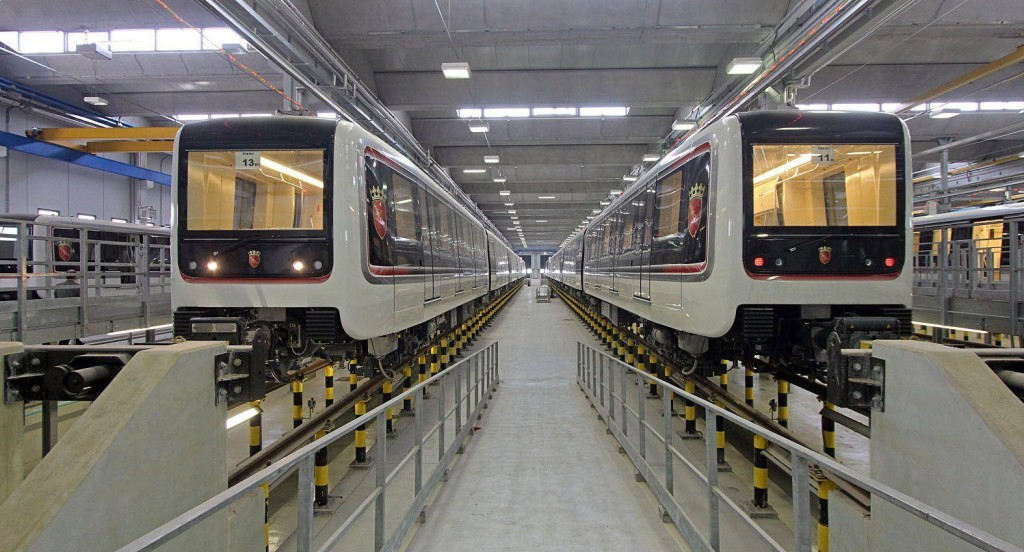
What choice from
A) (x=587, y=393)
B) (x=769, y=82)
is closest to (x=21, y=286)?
(x=587, y=393)

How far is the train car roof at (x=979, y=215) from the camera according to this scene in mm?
6266

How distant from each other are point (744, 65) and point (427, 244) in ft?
19.5

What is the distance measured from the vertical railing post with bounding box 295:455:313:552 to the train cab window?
406cm

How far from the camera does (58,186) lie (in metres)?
13.2

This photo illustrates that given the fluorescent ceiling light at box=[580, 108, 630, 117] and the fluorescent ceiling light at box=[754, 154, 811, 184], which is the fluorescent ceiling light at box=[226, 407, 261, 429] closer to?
the fluorescent ceiling light at box=[754, 154, 811, 184]

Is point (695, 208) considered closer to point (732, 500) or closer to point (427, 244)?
point (732, 500)

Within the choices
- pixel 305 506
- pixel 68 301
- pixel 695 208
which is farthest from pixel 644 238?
pixel 68 301

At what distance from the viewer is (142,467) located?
2045 mm

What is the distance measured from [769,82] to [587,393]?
552cm

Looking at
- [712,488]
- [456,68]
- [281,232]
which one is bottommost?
[712,488]

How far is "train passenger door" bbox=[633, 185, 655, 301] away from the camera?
6.23 meters

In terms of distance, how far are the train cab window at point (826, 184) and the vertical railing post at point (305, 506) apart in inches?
160

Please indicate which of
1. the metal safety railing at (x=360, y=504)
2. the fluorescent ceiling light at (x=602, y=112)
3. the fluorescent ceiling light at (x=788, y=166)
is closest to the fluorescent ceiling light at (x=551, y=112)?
the fluorescent ceiling light at (x=602, y=112)

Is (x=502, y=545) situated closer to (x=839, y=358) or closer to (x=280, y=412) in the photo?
(x=839, y=358)
